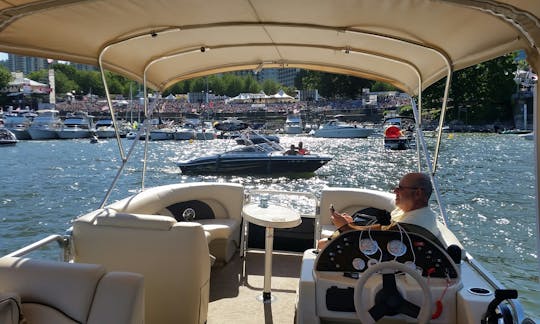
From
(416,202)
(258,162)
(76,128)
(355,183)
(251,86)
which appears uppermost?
(251,86)

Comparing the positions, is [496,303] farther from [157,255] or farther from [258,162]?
[258,162]

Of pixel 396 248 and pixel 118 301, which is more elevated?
pixel 396 248

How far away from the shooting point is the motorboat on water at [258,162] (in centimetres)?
1995

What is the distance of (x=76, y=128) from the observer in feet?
168

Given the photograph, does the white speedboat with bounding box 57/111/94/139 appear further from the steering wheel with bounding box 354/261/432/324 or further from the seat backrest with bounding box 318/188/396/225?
the steering wheel with bounding box 354/261/432/324

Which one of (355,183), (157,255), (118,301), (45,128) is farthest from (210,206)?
(45,128)

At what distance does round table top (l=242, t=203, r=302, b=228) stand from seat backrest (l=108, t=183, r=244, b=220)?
107 cm

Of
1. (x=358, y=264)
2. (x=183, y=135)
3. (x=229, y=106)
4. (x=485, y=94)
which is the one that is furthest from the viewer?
(x=229, y=106)

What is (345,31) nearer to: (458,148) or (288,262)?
(288,262)

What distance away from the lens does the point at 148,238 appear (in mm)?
3117

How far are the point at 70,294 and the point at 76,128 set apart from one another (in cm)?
5299

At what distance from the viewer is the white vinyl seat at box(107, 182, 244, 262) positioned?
15.4 feet

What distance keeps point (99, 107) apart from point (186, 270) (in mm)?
86917

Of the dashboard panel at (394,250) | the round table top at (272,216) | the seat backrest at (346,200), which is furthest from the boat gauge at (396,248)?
the seat backrest at (346,200)
